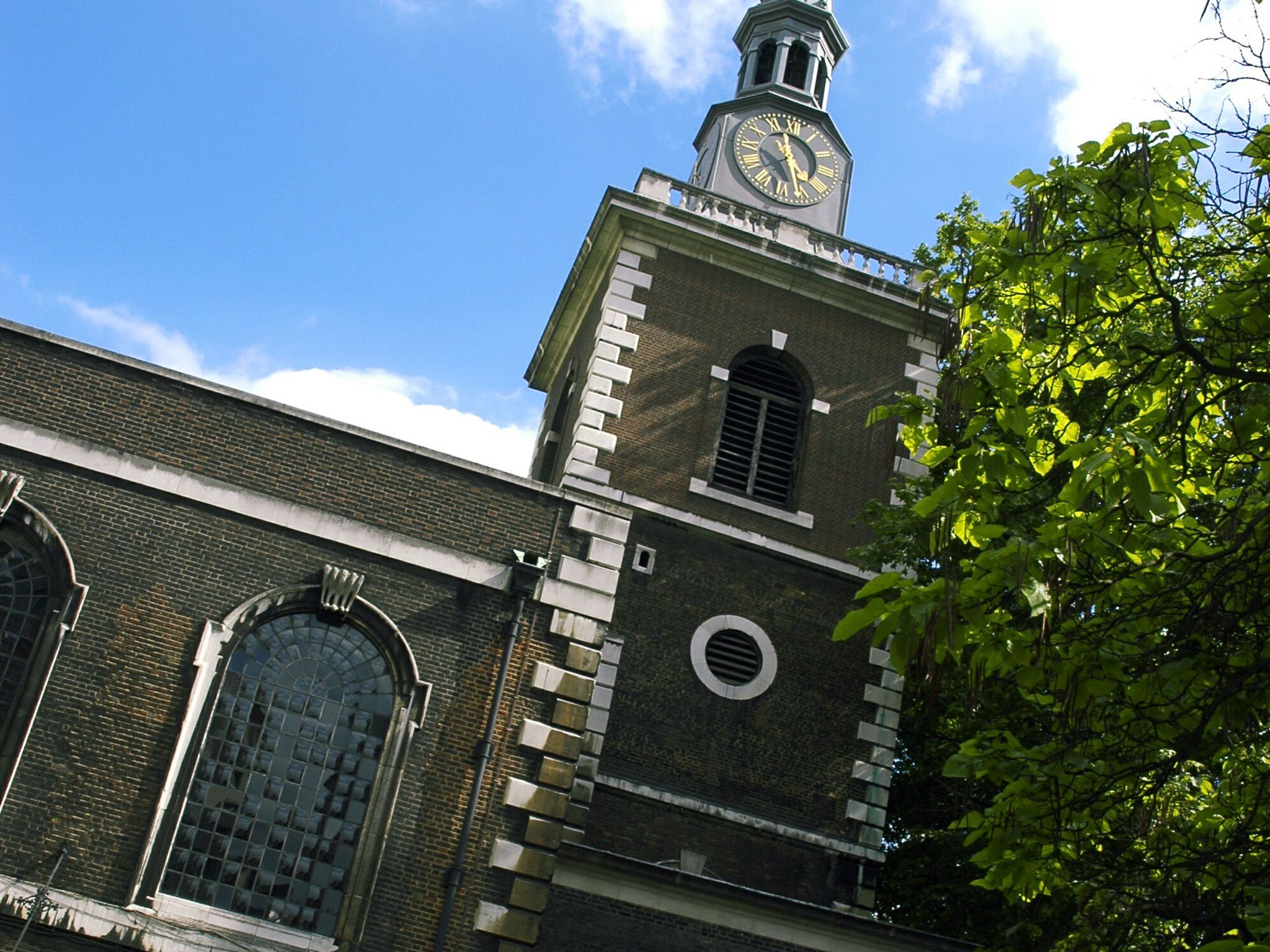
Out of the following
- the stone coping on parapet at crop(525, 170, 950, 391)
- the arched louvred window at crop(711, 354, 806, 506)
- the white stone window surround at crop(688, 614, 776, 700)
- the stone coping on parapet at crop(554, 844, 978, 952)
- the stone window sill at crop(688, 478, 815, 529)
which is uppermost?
the stone coping on parapet at crop(525, 170, 950, 391)

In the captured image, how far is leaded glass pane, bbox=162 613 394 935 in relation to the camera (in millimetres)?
15000

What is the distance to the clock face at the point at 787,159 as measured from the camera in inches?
1045

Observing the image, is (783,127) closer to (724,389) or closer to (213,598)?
(724,389)

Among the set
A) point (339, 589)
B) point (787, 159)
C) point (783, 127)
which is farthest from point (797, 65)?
point (339, 589)

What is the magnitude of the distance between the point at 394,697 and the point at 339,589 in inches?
53.5

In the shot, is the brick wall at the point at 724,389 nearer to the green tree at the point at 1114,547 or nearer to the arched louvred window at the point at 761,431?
the arched louvred window at the point at 761,431

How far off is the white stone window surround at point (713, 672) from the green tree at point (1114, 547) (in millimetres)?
10704

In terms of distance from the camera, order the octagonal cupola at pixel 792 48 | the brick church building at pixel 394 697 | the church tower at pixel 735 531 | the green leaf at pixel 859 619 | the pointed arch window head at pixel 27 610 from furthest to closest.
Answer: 1. the octagonal cupola at pixel 792 48
2. the church tower at pixel 735 531
3. the brick church building at pixel 394 697
4. the pointed arch window head at pixel 27 610
5. the green leaf at pixel 859 619

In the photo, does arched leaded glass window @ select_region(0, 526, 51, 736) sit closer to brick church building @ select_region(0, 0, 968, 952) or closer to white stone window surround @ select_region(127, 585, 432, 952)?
brick church building @ select_region(0, 0, 968, 952)

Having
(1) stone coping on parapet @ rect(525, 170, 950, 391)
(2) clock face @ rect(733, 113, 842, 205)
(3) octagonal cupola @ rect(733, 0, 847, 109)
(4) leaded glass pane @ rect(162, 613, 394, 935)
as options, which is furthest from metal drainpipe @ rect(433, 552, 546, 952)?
(3) octagonal cupola @ rect(733, 0, 847, 109)

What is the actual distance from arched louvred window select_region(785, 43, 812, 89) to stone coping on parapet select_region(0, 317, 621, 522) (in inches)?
551

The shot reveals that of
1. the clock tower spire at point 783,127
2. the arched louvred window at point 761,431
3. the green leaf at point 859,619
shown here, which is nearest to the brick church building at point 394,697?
the arched louvred window at point 761,431

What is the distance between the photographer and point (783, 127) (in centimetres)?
2739

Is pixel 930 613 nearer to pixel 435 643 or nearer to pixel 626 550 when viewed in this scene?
pixel 435 643
